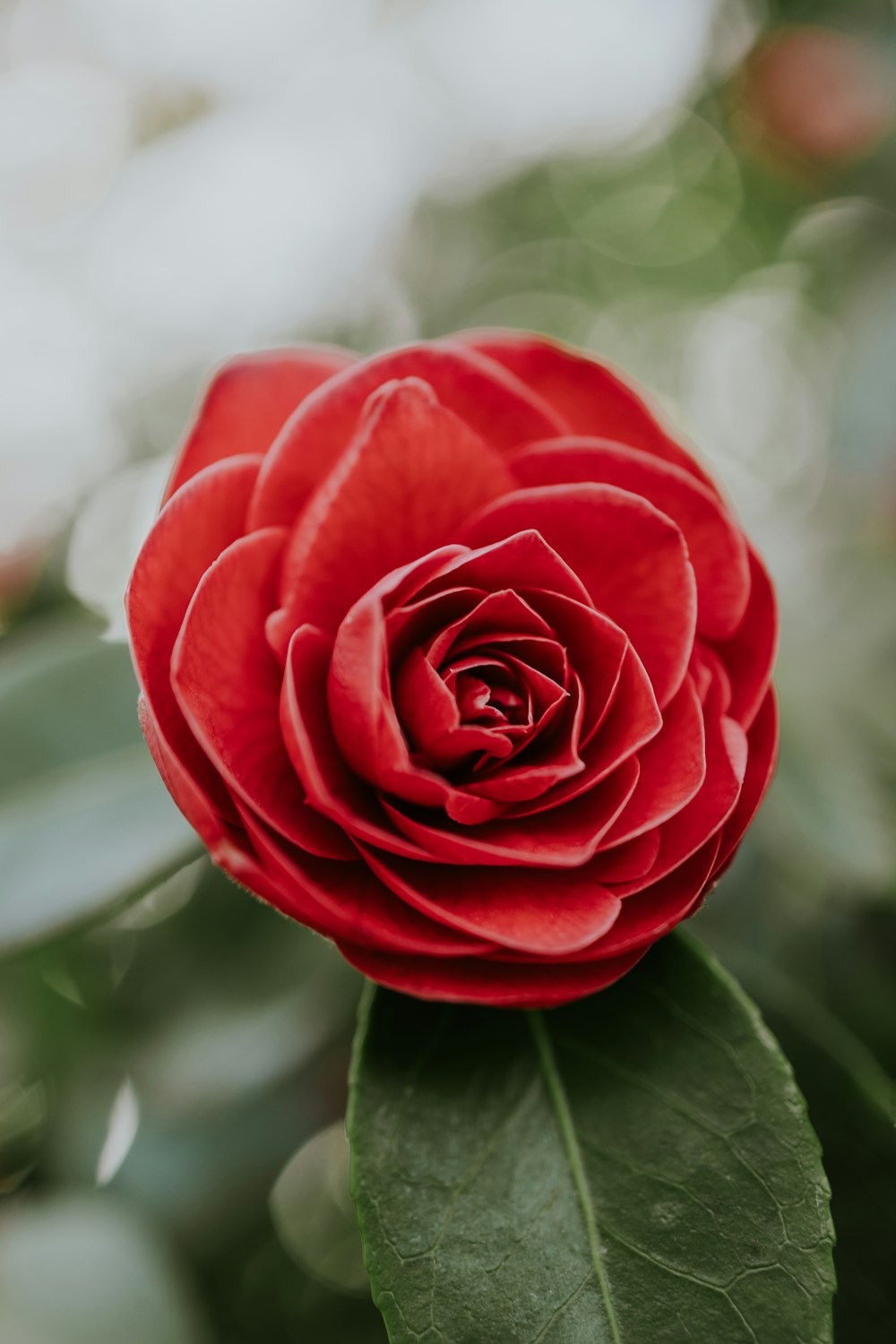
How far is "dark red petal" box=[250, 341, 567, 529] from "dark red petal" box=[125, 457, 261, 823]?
20 mm

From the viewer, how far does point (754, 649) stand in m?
0.50

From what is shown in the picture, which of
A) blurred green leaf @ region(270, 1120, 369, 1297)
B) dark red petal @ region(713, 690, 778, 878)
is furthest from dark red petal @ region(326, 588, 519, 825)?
blurred green leaf @ region(270, 1120, 369, 1297)

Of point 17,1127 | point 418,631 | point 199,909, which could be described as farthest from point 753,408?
point 17,1127

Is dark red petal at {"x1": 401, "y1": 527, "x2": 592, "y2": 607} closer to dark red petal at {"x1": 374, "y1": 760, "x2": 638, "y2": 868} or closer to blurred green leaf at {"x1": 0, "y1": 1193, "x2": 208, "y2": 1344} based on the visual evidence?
dark red petal at {"x1": 374, "y1": 760, "x2": 638, "y2": 868}

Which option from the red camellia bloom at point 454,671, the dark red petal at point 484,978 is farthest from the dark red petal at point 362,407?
the dark red petal at point 484,978

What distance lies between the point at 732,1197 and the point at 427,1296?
15 cm

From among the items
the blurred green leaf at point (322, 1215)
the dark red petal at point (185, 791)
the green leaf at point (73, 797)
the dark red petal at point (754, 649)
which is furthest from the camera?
the blurred green leaf at point (322, 1215)

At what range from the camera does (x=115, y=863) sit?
63cm

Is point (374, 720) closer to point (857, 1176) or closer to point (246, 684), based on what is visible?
point (246, 684)

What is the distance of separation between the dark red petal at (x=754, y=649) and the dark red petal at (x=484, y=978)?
0.15 m

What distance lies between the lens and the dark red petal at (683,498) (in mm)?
490

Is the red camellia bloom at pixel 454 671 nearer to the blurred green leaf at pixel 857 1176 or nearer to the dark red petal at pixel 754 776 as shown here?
the dark red petal at pixel 754 776

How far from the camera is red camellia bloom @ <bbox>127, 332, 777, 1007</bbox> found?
0.41 metres

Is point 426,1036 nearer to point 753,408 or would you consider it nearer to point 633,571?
point 633,571
